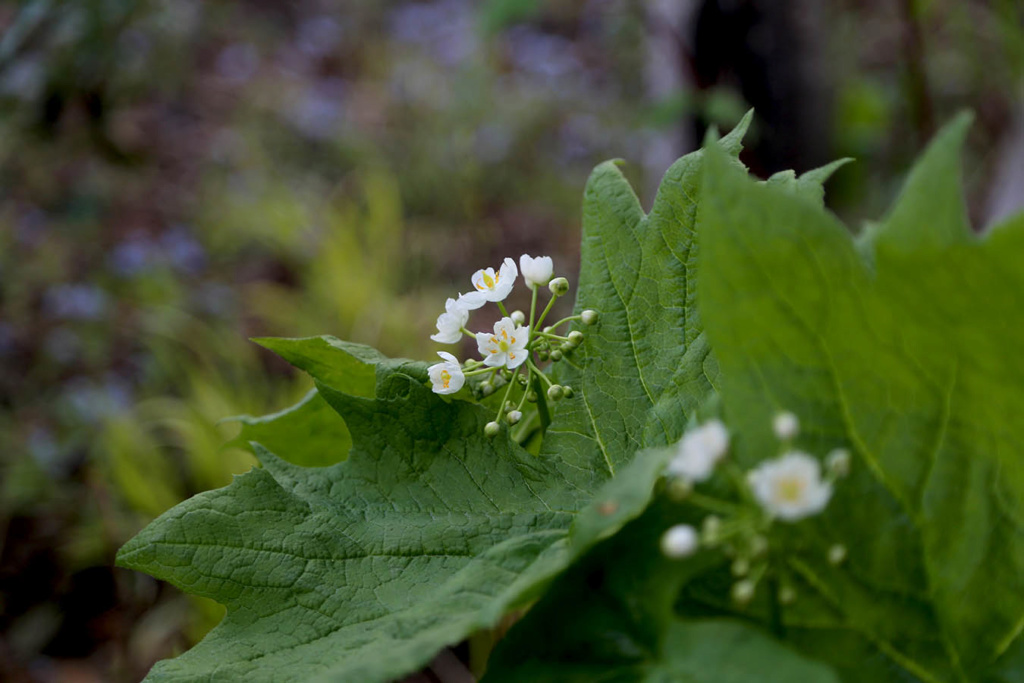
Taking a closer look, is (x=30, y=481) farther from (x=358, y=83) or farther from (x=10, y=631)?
(x=358, y=83)

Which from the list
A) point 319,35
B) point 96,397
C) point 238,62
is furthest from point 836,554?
point 319,35

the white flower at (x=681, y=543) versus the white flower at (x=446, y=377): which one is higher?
the white flower at (x=681, y=543)

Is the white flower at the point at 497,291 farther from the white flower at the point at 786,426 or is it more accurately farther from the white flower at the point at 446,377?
the white flower at the point at 786,426

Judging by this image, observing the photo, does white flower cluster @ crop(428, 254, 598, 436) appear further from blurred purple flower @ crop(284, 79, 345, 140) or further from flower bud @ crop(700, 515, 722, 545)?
blurred purple flower @ crop(284, 79, 345, 140)

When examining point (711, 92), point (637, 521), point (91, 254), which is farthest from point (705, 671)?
point (91, 254)

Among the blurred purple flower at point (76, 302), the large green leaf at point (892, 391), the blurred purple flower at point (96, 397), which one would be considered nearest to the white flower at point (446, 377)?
the large green leaf at point (892, 391)

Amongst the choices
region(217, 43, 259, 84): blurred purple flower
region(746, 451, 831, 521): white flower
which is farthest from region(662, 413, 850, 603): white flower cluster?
region(217, 43, 259, 84): blurred purple flower
